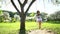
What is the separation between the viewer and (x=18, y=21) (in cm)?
202

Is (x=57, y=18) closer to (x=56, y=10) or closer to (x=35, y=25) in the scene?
(x=56, y=10)

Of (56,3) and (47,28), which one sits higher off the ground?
(56,3)

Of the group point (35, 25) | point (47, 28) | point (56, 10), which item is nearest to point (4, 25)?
point (35, 25)

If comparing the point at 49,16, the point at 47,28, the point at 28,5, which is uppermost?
the point at 28,5

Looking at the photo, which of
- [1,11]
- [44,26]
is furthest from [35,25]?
[1,11]

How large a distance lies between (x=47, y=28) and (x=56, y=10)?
23cm

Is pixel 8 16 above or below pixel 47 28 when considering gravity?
above

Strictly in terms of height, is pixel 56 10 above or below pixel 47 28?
above

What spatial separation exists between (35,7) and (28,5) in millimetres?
84

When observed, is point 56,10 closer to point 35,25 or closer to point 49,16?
point 49,16

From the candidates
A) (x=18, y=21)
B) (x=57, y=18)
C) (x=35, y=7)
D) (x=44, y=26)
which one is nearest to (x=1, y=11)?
(x=18, y=21)

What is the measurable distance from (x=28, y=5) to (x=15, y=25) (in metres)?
0.26

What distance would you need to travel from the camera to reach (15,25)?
201 cm

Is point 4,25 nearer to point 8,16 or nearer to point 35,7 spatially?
point 8,16
